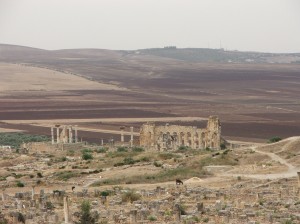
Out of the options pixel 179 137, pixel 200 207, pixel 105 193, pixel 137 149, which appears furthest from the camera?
pixel 179 137

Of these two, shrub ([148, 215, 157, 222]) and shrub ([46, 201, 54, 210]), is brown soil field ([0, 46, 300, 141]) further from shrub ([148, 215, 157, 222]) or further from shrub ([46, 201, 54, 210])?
shrub ([148, 215, 157, 222])

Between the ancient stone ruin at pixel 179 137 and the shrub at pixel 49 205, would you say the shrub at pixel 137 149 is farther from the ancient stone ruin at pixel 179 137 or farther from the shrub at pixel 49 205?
the shrub at pixel 49 205

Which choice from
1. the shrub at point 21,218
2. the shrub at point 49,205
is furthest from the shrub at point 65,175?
the shrub at point 21,218

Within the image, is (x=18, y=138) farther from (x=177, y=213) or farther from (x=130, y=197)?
(x=177, y=213)

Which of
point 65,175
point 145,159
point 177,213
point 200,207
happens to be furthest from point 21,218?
point 145,159

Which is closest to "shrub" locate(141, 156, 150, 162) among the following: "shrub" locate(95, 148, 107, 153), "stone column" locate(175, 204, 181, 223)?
"shrub" locate(95, 148, 107, 153)

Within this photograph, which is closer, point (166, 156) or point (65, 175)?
point (65, 175)

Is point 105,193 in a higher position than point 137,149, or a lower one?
higher
